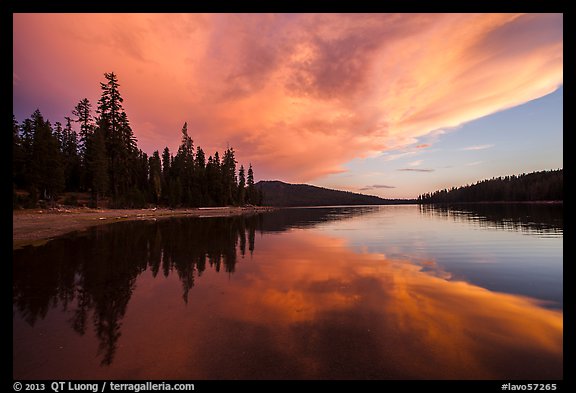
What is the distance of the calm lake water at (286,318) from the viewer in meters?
5.12

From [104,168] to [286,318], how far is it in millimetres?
66794

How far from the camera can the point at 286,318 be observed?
7.46 metres

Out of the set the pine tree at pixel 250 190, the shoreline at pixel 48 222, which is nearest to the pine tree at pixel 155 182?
the shoreline at pixel 48 222

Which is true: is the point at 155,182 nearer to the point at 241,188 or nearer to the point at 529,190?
the point at 241,188

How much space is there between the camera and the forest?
5191 centimetres

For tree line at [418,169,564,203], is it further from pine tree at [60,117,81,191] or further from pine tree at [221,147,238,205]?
pine tree at [60,117,81,191]

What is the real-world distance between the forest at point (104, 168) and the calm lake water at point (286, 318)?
3968 centimetres

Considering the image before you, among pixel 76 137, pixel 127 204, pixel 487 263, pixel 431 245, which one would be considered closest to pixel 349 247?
pixel 431 245

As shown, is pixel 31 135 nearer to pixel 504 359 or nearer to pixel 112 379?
pixel 112 379

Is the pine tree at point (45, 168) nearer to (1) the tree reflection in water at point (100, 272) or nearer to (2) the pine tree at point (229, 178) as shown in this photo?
(1) the tree reflection in water at point (100, 272)

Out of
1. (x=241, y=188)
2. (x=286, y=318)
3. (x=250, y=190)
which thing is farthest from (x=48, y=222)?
(x=250, y=190)

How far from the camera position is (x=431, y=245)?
2039cm

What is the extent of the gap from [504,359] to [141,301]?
33.0ft
